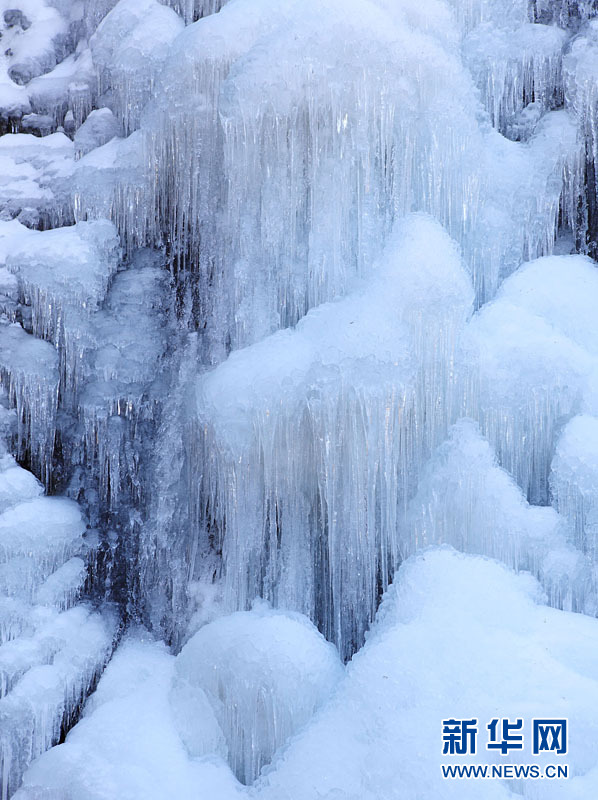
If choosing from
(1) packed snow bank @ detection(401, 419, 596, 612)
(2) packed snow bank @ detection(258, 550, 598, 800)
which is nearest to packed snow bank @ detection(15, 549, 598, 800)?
(2) packed snow bank @ detection(258, 550, 598, 800)

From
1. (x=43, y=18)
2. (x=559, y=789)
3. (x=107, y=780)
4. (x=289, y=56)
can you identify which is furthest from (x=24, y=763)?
(x=43, y=18)

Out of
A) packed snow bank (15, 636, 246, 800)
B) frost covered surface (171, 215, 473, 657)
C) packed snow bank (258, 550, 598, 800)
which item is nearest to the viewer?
packed snow bank (258, 550, 598, 800)

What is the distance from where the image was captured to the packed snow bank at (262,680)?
10.8 feet

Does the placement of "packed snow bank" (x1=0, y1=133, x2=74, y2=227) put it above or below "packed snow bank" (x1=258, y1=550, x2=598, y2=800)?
above

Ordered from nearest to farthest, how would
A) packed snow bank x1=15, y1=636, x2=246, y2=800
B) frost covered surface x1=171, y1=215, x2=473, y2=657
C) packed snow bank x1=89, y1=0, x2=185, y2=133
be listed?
packed snow bank x1=15, y1=636, x2=246, y2=800 → frost covered surface x1=171, y1=215, x2=473, y2=657 → packed snow bank x1=89, y1=0, x2=185, y2=133

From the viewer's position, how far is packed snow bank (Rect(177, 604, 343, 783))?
10.8 ft

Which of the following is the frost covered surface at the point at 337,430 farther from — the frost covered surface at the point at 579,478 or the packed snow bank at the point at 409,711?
the frost covered surface at the point at 579,478

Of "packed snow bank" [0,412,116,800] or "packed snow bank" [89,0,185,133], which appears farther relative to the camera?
"packed snow bank" [89,0,185,133]

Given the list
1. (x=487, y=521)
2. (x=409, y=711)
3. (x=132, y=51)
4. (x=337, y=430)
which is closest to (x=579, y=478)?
(x=487, y=521)

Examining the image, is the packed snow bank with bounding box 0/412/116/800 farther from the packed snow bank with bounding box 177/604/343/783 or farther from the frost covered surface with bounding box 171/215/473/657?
the frost covered surface with bounding box 171/215/473/657

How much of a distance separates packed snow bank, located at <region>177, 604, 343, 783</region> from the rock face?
1 cm

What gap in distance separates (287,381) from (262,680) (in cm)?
120

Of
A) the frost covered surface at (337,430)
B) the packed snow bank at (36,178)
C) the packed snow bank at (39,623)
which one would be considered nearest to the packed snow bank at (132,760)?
the packed snow bank at (39,623)

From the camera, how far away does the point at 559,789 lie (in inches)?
105
